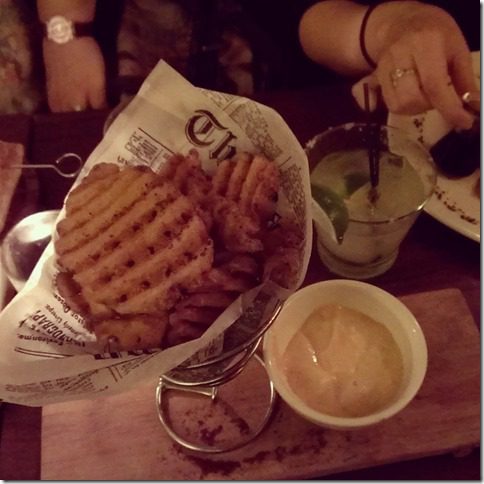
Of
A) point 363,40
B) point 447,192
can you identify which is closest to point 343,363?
point 447,192

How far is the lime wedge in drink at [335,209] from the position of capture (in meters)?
0.72

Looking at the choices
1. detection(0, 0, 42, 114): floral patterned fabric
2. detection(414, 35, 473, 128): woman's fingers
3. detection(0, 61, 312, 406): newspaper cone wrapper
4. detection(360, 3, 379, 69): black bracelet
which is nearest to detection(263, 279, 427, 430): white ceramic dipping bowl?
detection(0, 61, 312, 406): newspaper cone wrapper

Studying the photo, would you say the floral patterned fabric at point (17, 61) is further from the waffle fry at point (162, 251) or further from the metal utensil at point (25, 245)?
the waffle fry at point (162, 251)

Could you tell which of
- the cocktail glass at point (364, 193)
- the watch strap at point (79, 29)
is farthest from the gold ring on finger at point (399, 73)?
the watch strap at point (79, 29)

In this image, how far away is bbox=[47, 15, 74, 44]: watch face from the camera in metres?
1.15

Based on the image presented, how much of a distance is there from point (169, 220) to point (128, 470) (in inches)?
11.6

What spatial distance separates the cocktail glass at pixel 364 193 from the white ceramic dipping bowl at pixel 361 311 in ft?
0.25

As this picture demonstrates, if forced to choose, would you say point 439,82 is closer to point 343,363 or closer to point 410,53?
point 410,53

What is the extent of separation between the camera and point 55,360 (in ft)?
1.72

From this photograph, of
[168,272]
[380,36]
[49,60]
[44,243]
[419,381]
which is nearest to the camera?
[168,272]

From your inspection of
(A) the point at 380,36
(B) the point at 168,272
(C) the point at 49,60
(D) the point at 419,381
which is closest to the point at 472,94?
(A) the point at 380,36

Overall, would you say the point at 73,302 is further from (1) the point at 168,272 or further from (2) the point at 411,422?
(2) the point at 411,422

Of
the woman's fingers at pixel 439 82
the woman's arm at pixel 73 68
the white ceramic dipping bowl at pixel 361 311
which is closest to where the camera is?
the white ceramic dipping bowl at pixel 361 311

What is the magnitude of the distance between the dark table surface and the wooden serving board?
0.09ft
